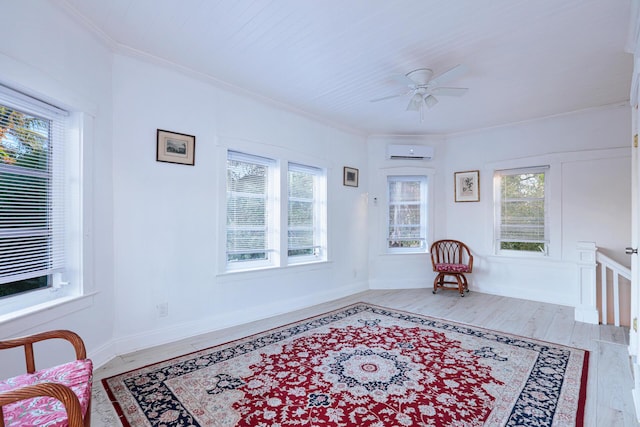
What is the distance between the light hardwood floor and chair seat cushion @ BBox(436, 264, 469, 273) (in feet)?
1.31

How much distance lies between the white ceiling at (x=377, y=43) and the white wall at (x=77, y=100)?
0.78ft

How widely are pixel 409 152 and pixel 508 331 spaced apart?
10.2ft

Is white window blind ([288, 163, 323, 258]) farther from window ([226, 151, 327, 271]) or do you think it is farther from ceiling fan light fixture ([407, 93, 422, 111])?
ceiling fan light fixture ([407, 93, 422, 111])

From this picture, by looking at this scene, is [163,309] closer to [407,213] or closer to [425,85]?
[425,85]

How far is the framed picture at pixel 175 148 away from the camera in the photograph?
3.03 metres

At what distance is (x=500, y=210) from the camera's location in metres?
5.11

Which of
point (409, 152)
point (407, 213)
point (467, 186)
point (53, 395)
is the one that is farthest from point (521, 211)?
point (53, 395)

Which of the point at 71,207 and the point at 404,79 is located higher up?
the point at 404,79

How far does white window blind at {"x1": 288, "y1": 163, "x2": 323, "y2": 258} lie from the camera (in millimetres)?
4344

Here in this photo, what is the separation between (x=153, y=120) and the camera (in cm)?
298

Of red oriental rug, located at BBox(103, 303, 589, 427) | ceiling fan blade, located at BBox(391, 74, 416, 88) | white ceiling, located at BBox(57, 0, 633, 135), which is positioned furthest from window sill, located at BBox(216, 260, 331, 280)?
ceiling fan blade, located at BBox(391, 74, 416, 88)

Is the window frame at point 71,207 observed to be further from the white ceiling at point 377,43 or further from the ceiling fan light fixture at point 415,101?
the ceiling fan light fixture at point 415,101

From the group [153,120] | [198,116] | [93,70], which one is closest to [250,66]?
[198,116]

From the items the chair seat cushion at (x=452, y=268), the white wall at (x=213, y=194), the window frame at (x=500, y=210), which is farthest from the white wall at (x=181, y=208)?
the window frame at (x=500, y=210)
